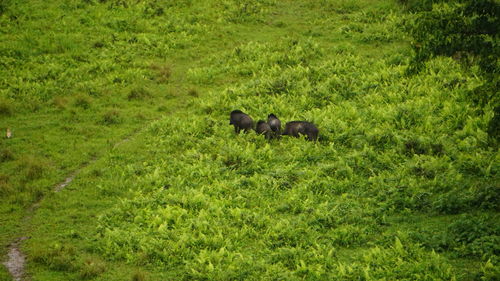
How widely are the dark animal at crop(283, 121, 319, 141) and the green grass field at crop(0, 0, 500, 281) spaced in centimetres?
60

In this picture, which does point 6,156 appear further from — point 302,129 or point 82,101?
point 302,129

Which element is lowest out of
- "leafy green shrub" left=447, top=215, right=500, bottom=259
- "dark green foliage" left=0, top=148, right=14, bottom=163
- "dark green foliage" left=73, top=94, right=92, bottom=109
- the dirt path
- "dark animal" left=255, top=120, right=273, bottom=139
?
the dirt path

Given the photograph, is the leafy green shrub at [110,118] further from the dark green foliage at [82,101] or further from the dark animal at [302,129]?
the dark animal at [302,129]

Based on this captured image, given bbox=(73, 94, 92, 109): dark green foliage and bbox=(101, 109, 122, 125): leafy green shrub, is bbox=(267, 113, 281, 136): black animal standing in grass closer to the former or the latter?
bbox=(101, 109, 122, 125): leafy green shrub

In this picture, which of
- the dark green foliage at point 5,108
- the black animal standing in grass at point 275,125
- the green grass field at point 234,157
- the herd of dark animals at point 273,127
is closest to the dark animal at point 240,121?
the herd of dark animals at point 273,127

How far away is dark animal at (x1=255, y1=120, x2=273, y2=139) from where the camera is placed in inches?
829

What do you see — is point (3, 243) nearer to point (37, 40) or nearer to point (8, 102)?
point (8, 102)

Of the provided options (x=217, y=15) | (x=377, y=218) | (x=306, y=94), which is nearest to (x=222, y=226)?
(x=377, y=218)

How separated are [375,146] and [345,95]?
20.9 ft

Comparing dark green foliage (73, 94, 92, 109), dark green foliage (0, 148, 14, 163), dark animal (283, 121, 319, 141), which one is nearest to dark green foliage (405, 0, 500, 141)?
dark animal (283, 121, 319, 141)

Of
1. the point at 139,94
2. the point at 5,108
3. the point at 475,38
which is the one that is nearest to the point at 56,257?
the point at 475,38

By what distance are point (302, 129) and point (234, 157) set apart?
338 cm

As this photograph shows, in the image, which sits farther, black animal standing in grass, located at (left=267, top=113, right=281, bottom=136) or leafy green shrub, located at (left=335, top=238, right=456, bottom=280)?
black animal standing in grass, located at (left=267, top=113, right=281, bottom=136)

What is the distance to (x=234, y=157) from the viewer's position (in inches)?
759
